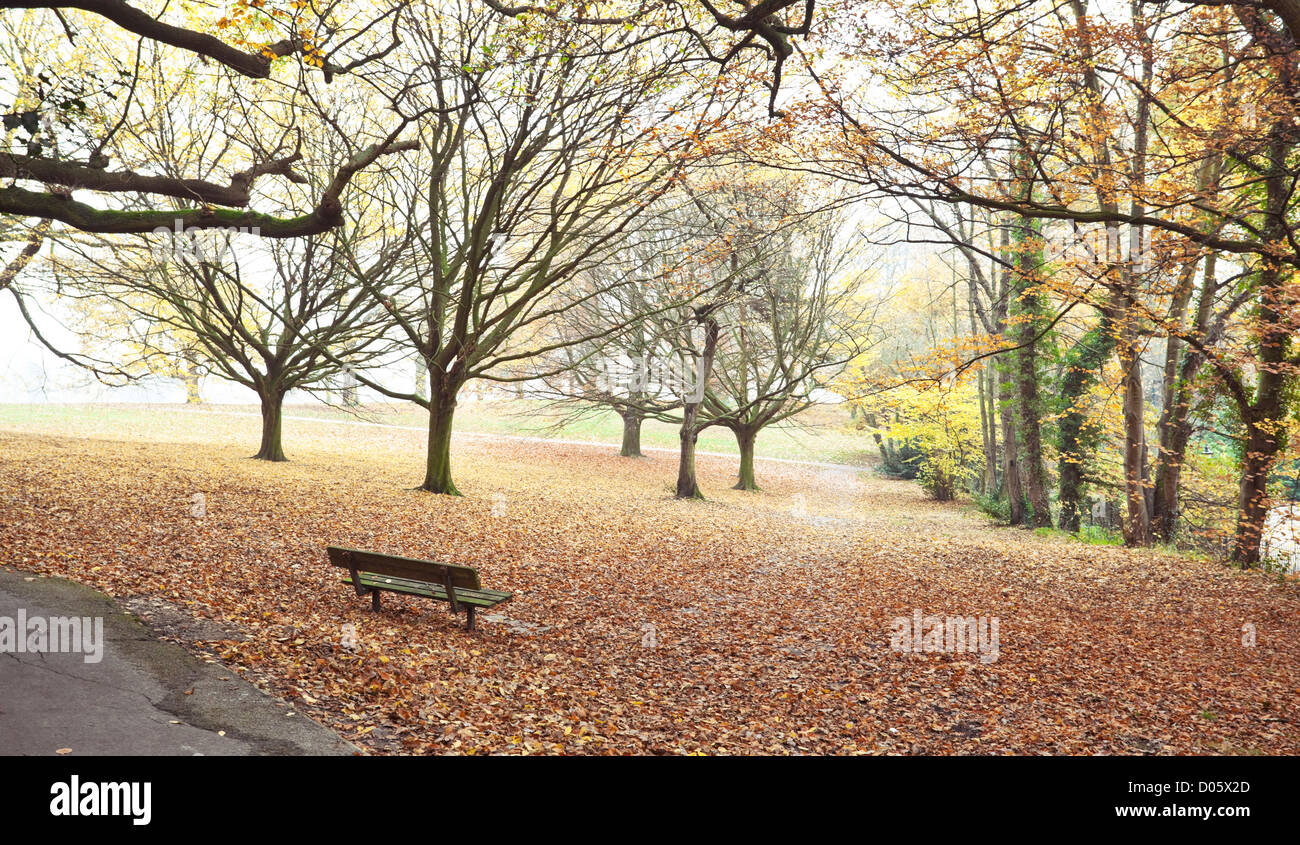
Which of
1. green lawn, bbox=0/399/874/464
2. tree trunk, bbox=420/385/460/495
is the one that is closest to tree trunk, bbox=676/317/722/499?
tree trunk, bbox=420/385/460/495

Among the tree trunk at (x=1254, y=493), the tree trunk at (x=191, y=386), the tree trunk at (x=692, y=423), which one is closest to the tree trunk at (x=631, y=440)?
the tree trunk at (x=692, y=423)

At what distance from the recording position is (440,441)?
635 inches

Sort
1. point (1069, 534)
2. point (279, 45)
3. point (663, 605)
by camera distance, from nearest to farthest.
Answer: point (279, 45)
point (663, 605)
point (1069, 534)

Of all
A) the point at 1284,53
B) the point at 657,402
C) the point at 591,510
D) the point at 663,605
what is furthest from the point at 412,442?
the point at 1284,53

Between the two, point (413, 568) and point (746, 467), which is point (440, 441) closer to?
point (413, 568)

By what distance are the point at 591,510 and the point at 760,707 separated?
10549 millimetres

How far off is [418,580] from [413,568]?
16cm

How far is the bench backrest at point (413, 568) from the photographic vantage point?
23.2 ft

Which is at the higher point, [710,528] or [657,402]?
[657,402]

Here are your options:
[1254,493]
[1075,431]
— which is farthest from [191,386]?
[1254,493]

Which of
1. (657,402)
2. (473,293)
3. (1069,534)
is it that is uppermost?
(473,293)

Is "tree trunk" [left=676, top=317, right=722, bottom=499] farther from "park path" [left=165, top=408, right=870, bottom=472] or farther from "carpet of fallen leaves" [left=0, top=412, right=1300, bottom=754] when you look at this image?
"park path" [left=165, top=408, right=870, bottom=472]
